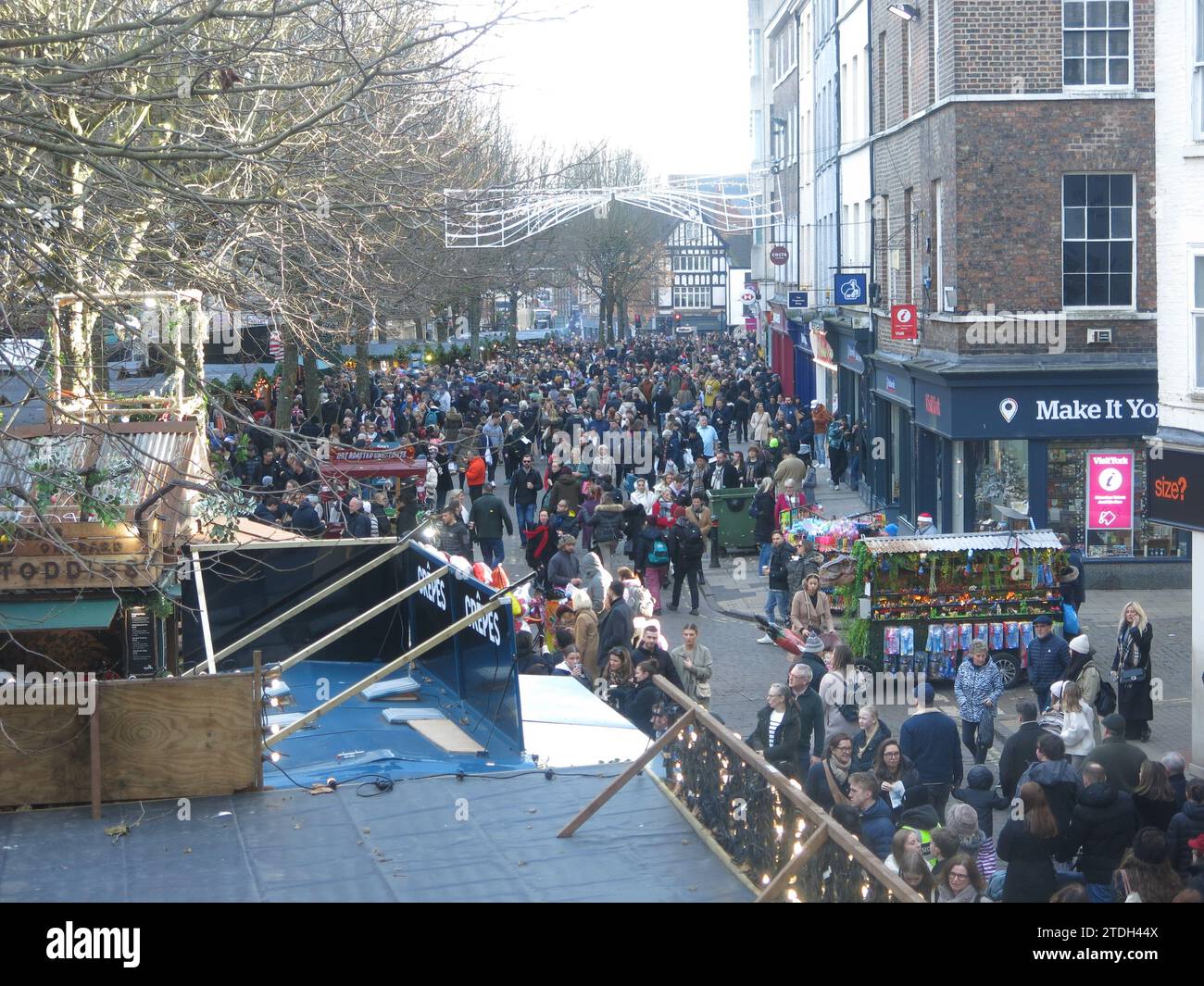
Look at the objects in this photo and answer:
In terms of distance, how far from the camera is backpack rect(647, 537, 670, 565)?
20.7 metres

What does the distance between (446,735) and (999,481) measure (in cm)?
1470

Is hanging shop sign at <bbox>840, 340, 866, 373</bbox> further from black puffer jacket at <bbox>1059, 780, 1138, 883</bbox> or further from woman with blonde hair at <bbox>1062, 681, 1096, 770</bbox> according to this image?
black puffer jacket at <bbox>1059, 780, 1138, 883</bbox>

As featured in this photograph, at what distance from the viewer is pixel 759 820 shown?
5.97 m

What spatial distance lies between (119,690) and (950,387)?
16.2 metres

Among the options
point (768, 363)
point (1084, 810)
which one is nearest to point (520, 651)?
point (1084, 810)

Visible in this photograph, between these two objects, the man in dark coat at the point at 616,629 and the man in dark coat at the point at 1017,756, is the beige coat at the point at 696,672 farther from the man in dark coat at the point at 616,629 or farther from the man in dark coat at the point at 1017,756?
the man in dark coat at the point at 1017,756

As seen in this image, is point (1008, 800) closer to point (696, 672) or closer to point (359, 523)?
point (696, 672)

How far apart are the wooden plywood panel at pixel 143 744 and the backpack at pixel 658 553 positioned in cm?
1341

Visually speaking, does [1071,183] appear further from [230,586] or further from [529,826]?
[529,826]

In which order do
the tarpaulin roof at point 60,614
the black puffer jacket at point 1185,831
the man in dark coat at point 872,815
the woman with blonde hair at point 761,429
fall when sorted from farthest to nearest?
the woman with blonde hair at point 761,429, the tarpaulin roof at point 60,614, the black puffer jacket at point 1185,831, the man in dark coat at point 872,815

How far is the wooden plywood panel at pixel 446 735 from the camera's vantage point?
8.95m

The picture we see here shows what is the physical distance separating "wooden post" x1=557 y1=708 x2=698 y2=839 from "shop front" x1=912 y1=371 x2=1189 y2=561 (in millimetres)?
14682

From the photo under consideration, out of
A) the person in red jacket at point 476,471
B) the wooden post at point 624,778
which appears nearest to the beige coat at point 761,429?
the person in red jacket at point 476,471

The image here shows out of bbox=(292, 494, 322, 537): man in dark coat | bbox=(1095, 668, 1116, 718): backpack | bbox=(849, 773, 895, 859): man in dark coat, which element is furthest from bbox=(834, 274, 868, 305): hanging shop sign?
bbox=(849, 773, 895, 859): man in dark coat
